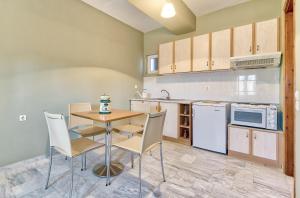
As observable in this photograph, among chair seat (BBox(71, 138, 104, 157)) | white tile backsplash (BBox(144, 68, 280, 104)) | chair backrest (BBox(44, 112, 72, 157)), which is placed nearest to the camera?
chair backrest (BBox(44, 112, 72, 157))

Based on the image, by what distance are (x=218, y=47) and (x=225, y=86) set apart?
Result: 0.76m

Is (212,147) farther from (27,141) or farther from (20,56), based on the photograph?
(20,56)

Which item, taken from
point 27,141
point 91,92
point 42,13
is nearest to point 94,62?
point 91,92

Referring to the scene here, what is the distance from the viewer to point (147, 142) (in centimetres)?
168

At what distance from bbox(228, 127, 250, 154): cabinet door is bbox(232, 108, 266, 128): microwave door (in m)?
0.12

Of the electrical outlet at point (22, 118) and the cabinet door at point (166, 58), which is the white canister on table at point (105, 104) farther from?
the cabinet door at point (166, 58)

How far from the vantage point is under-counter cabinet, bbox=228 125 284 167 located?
2.18 m

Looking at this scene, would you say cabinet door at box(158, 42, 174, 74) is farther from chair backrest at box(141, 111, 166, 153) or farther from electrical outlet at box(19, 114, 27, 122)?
electrical outlet at box(19, 114, 27, 122)

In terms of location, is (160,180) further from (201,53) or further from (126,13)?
(126,13)

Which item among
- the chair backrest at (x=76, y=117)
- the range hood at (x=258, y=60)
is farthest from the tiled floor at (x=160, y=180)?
the range hood at (x=258, y=60)

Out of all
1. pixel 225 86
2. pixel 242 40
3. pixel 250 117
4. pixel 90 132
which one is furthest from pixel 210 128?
pixel 90 132

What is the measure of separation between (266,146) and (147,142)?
178 cm

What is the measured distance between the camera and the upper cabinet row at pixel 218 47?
7.87 feet

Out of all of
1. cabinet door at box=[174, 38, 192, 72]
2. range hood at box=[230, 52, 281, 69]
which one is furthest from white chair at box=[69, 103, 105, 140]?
range hood at box=[230, 52, 281, 69]
